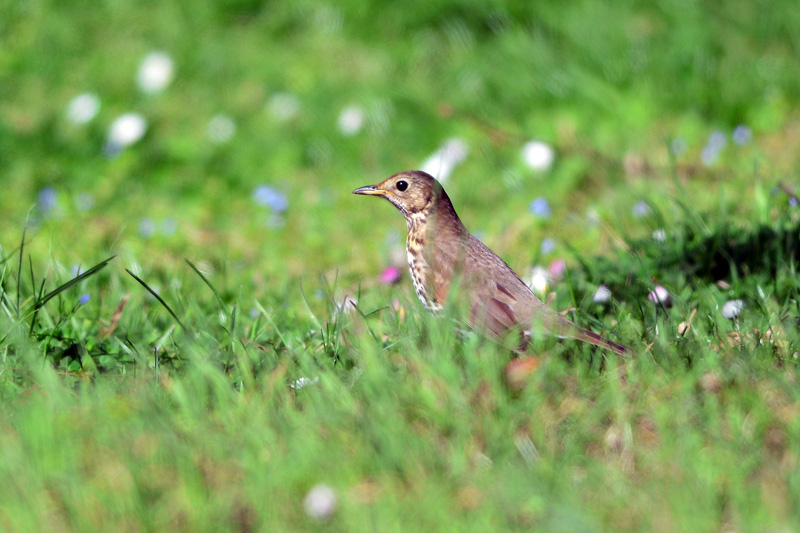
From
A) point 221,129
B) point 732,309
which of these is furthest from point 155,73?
point 732,309

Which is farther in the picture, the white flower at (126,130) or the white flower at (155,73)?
the white flower at (155,73)

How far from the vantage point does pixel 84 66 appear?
739 cm

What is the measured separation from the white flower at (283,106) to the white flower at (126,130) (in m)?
0.91

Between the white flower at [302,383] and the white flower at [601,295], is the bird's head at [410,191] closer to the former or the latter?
the white flower at [601,295]

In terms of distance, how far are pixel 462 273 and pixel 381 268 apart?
172cm

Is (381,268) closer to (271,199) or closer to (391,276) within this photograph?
(391,276)

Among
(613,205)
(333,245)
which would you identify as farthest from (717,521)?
(333,245)

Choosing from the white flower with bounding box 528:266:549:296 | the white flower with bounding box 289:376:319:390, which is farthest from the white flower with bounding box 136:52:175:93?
the white flower with bounding box 289:376:319:390

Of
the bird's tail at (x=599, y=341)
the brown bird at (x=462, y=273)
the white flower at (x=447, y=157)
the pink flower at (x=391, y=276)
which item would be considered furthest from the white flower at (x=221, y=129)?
the bird's tail at (x=599, y=341)

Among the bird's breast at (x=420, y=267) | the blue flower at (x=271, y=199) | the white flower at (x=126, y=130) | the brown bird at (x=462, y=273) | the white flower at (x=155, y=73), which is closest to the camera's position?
the brown bird at (x=462, y=273)

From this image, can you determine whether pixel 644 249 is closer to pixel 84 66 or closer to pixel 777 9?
pixel 777 9

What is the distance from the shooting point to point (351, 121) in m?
6.80

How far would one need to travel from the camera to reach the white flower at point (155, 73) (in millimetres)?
7148

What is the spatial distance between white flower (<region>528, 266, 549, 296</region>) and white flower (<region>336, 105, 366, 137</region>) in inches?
94.1
